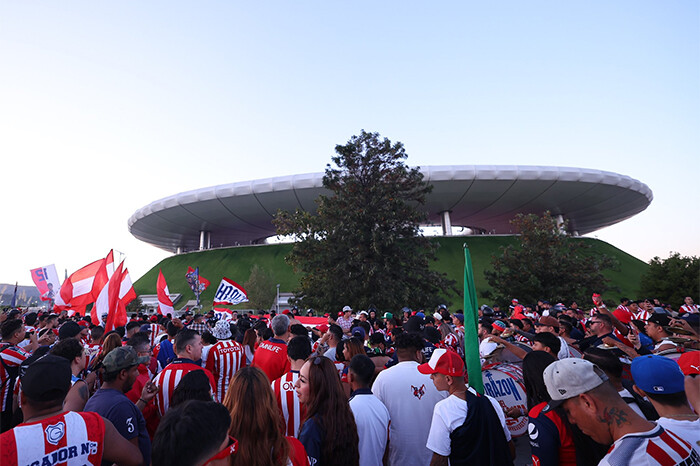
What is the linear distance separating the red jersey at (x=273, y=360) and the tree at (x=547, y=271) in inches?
854

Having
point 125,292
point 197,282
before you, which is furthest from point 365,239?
point 197,282

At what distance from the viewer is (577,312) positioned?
1255 centimetres

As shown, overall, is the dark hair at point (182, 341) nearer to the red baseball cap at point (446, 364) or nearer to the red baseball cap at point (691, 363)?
the red baseball cap at point (446, 364)

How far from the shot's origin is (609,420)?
6.22 feet

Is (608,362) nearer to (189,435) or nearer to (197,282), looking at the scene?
(189,435)

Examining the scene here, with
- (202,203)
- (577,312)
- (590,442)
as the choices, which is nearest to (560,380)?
(590,442)

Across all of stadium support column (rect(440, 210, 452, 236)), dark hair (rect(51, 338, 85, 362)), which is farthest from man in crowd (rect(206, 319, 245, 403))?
stadium support column (rect(440, 210, 452, 236))

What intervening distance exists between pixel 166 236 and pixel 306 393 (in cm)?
6978

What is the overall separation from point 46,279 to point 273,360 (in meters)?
20.5

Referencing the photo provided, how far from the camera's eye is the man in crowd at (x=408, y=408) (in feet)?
10.6

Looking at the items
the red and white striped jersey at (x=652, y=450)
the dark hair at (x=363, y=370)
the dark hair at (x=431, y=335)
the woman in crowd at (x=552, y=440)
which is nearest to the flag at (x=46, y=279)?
the dark hair at (x=431, y=335)

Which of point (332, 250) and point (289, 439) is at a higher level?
point (332, 250)

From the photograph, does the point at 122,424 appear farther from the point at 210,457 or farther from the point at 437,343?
the point at 437,343

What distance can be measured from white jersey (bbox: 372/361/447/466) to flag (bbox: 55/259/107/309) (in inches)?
469
